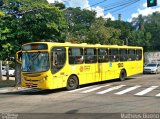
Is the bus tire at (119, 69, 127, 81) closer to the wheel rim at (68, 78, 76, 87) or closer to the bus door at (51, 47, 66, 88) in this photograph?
the wheel rim at (68, 78, 76, 87)

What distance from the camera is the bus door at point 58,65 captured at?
69.1 feet

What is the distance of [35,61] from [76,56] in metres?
3.16

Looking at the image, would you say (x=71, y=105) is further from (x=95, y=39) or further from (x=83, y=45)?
(x=95, y=39)

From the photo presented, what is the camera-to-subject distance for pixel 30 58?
21.5 m

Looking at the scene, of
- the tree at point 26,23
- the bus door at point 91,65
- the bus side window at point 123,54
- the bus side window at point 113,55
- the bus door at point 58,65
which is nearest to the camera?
the bus door at point 58,65

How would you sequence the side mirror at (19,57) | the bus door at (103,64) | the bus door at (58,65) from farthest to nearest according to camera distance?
the bus door at (103,64)
the side mirror at (19,57)
the bus door at (58,65)

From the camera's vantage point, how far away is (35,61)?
836 inches

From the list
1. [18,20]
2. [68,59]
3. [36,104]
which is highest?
[18,20]

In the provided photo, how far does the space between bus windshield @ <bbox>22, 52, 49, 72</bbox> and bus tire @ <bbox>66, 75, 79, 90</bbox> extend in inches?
92.6

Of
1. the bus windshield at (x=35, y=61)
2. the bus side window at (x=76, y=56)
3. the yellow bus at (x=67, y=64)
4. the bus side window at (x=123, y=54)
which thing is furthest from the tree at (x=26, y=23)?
the bus windshield at (x=35, y=61)

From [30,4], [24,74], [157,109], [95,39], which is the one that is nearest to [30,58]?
[24,74]

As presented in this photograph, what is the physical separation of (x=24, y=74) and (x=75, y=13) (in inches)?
3118

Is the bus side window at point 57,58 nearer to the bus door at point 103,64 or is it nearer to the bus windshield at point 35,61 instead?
the bus windshield at point 35,61

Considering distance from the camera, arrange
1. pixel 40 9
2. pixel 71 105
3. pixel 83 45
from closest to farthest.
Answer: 1. pixel 71 105
2. pixel 83 45
3. pixel 40 9
